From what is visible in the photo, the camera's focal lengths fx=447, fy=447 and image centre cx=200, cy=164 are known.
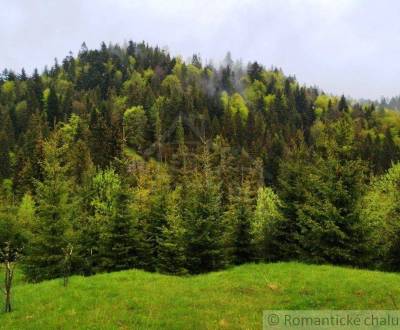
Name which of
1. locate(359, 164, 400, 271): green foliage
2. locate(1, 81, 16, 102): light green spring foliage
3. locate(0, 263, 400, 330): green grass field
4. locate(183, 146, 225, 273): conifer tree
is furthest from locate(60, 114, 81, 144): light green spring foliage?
locate(0, 263, 400, 330): green grass field

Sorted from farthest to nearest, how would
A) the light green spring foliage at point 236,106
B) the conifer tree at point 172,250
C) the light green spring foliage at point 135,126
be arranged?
1. the light green spring foliage at point 236,106
2. the light green spring foliage at point 135,126
3. the conifer tree at point 172,250

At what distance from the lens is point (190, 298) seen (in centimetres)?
2122

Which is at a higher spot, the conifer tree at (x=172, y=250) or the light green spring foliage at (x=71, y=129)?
the light green spring foliage at (x=71, y=129)

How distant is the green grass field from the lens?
17.7 m

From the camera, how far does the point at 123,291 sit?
22375mm

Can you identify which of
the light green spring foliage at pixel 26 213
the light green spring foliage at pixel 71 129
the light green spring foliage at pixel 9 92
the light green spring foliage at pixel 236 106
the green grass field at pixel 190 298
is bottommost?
the green grass field at pixel 190 298

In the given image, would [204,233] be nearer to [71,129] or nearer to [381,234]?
[381,234]

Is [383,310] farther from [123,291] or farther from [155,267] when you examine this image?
[155,267]

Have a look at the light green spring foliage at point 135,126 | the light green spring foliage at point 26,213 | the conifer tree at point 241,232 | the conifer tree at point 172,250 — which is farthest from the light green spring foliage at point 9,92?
the conifer tree at point 241,232

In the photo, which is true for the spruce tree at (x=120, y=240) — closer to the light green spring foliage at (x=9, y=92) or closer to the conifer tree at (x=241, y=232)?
the conifer tree at (x=241, y=232)

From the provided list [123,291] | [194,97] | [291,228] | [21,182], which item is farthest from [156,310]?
[194,97]

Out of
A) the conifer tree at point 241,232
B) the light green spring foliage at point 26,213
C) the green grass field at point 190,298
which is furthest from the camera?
the light green spring foliage at point 26,213

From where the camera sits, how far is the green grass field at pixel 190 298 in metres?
17.7

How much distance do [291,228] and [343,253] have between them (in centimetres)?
580
